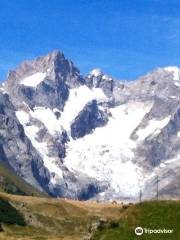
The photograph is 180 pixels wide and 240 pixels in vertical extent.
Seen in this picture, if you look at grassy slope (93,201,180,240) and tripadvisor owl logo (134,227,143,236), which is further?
grassy slope (93,201,180,240)

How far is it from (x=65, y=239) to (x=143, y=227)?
40007 mm

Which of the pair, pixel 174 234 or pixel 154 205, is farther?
pixel 154 205

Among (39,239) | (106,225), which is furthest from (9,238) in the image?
(106,225)

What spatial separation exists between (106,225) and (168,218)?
1091 cm

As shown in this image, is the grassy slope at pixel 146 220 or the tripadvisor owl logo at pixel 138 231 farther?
the grassy slope at pixel 146 220

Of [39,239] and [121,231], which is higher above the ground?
[39,239]

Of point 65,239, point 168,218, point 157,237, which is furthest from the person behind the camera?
point 65,239

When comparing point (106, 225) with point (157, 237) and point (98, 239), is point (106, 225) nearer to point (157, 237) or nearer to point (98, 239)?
point (98, 239)

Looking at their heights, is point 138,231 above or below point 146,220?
below

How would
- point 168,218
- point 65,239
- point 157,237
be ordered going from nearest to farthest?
point 157,237
point 168,218
point 65,239

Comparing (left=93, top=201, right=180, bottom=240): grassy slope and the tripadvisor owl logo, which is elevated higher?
(left=93, top=201, right=180, bottom=240): grassy slope

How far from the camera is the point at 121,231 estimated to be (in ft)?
386

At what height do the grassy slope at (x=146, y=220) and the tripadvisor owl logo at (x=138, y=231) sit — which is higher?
the grassy slope at (x=146, y=220)

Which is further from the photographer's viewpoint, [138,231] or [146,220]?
[146,220]
